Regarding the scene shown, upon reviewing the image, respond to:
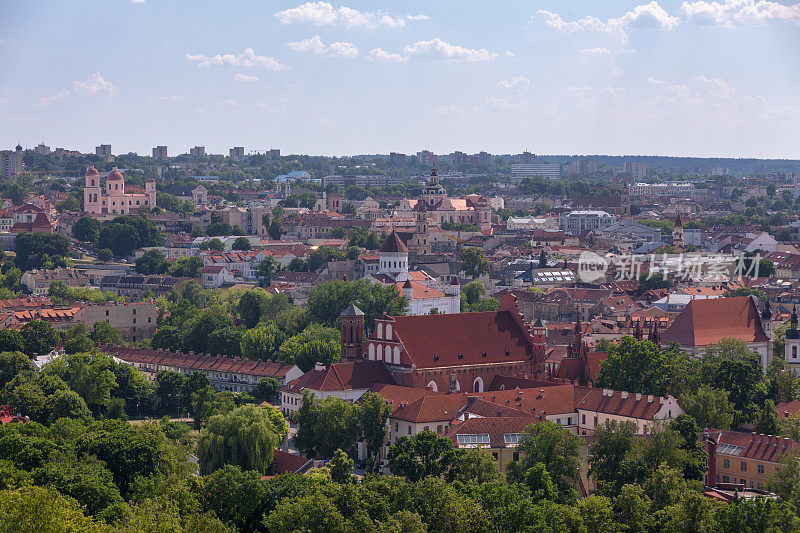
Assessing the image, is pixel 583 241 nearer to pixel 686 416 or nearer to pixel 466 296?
pixel 466 296

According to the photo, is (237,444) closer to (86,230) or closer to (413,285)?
(413,285)

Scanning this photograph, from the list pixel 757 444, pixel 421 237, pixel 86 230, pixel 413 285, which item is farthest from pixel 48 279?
pixel 757 444

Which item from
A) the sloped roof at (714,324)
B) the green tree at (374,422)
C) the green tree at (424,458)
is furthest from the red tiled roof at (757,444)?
the sloped roof at (714,324)

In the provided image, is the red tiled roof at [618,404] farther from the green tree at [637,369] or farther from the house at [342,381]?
the house at [342,381]

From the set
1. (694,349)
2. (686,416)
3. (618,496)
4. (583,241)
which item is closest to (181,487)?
(618,496)

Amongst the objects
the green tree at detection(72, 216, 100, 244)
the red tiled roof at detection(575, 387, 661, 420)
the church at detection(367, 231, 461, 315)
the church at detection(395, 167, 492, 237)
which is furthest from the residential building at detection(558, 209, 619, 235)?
the red tiled roof at detection(575, 387, 661, 420)
